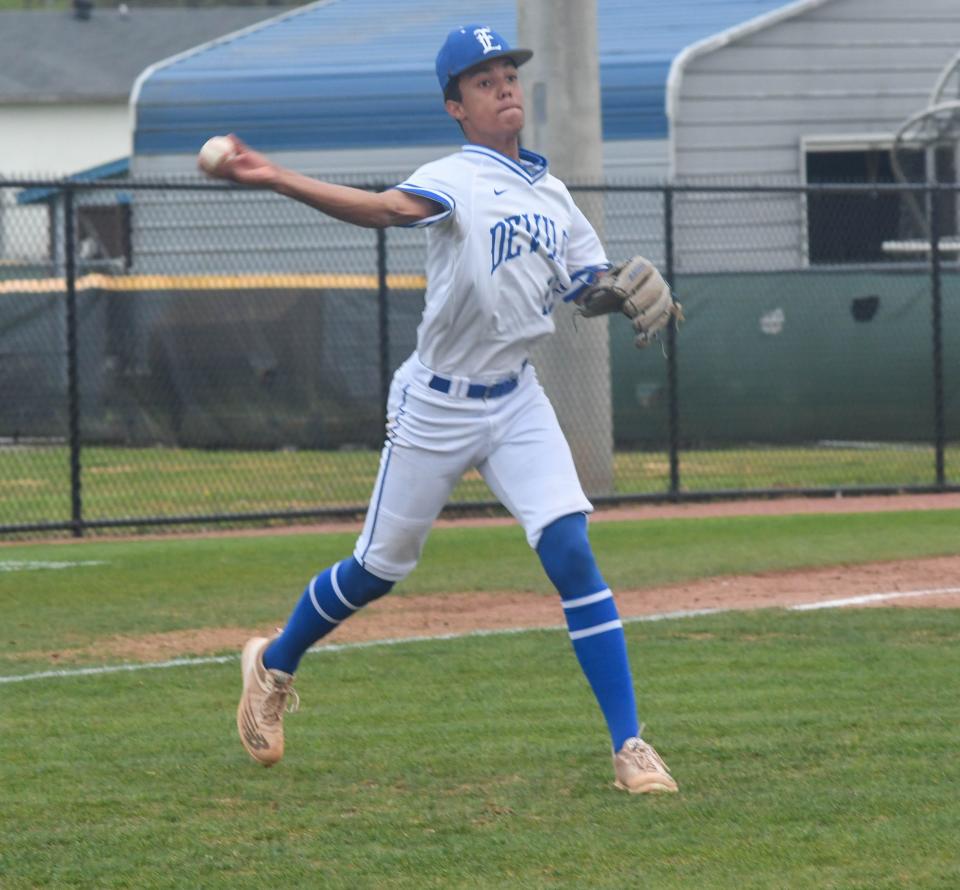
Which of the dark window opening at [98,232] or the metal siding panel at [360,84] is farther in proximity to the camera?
the dark window opening at [98,232]

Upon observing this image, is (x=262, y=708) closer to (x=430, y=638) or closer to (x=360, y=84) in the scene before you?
(x=430, y=638)

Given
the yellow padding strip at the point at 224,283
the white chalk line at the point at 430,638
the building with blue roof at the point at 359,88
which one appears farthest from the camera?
the building with blue roof at the point at 359,88

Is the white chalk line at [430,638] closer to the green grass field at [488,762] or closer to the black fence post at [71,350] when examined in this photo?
the green grass field at [488,762]

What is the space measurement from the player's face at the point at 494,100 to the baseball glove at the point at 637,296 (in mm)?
597

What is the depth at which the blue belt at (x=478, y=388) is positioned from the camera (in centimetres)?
548

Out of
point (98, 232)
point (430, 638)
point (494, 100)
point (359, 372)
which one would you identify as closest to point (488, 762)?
point (494, 100)

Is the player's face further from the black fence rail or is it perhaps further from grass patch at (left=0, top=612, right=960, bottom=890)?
the black fence rail

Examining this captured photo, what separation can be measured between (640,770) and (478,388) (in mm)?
1210

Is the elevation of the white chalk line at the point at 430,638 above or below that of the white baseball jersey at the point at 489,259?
below

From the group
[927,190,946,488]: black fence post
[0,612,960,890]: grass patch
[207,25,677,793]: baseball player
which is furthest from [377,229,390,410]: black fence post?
[207,25,677,793]: baseball player

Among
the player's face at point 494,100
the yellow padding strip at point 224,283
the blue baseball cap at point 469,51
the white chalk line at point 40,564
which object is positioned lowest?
the white chalk line at point 40,564

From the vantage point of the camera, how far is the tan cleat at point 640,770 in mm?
5121

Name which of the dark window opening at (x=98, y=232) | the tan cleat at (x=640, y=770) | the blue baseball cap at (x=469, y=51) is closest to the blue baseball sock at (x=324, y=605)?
the tan cleat at (x=640, y=770)

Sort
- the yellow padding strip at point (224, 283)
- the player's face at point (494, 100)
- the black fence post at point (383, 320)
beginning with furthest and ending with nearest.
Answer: the yellow padding strip at point (224, 283)
the black fence post at point (383, 320)
the player's face at point (494, 100)
